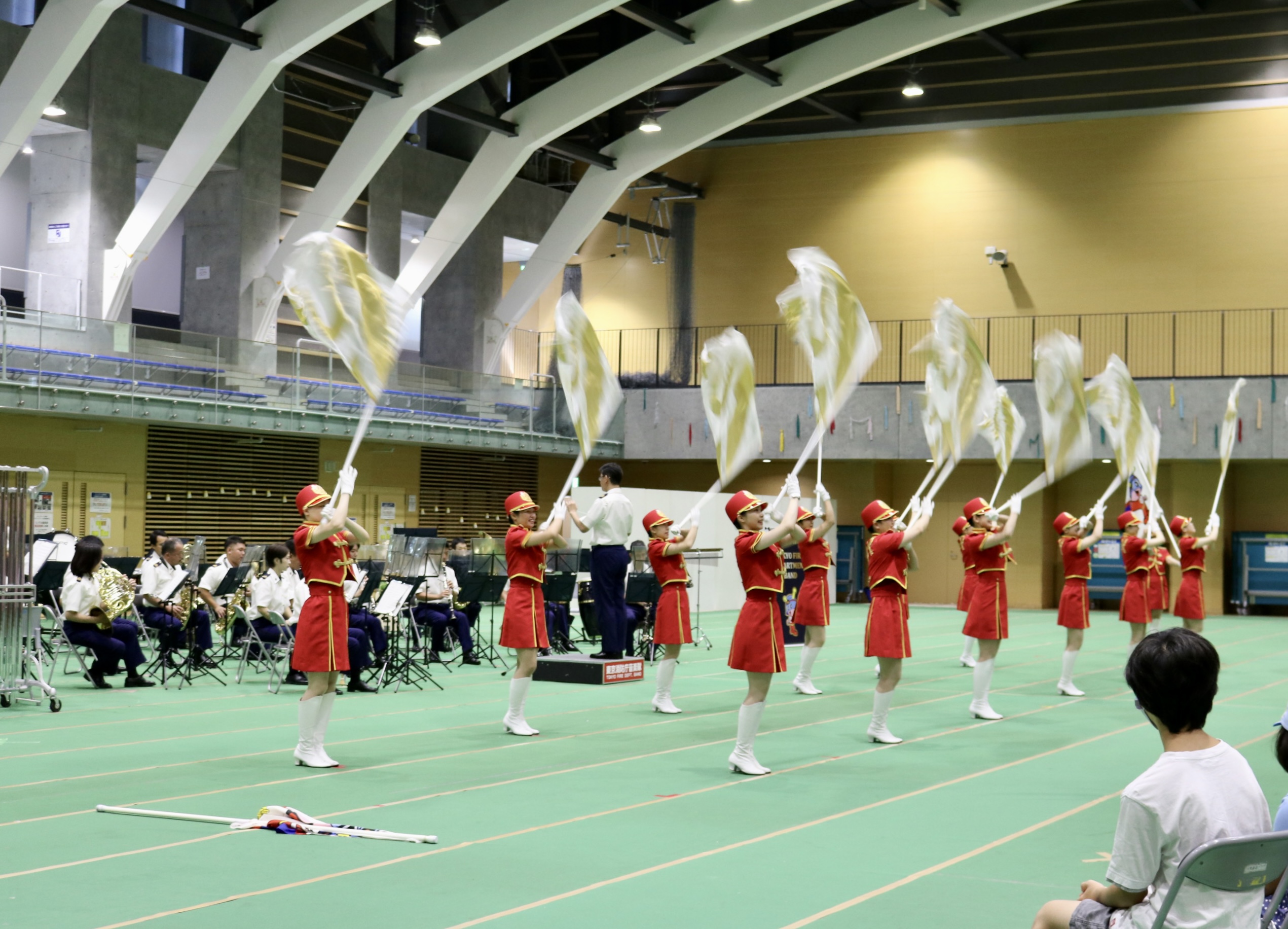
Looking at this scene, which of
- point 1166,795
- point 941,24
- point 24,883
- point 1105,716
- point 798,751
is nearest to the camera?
point 1166,795

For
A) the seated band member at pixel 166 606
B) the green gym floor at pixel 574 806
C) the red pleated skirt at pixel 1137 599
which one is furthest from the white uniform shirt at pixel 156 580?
the red pleated skirt at pixel 1137 599

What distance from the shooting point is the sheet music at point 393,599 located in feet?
44.7

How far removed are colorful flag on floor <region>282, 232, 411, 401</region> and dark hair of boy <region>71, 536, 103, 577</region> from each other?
189 inches

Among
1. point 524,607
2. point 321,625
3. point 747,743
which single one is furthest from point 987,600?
point 321,625

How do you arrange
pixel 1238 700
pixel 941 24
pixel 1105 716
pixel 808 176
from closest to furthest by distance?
pixel 1105 716
pixel 1238 700
pixel 941 24
pixel 808 176

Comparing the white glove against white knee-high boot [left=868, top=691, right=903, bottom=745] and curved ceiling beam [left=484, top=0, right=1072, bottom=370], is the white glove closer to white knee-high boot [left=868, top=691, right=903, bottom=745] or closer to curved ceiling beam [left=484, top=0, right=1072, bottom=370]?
white knee-high boot [left=868, top=691, right=903, bottom=745]

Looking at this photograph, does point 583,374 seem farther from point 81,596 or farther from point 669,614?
point 81,596

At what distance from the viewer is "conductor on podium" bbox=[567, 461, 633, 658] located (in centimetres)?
1346

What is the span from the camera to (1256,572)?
27375 millimetres

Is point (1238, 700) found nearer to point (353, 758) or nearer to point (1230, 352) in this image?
point (353, 758)

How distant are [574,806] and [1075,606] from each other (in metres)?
7.99

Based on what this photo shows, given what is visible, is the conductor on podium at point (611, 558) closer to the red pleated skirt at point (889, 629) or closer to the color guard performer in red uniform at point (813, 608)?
the color guard performer in red uniform at point (813, 608)

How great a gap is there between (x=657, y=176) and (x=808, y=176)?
357 centimetres

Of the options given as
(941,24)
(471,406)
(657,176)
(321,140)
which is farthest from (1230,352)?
(321,140)
